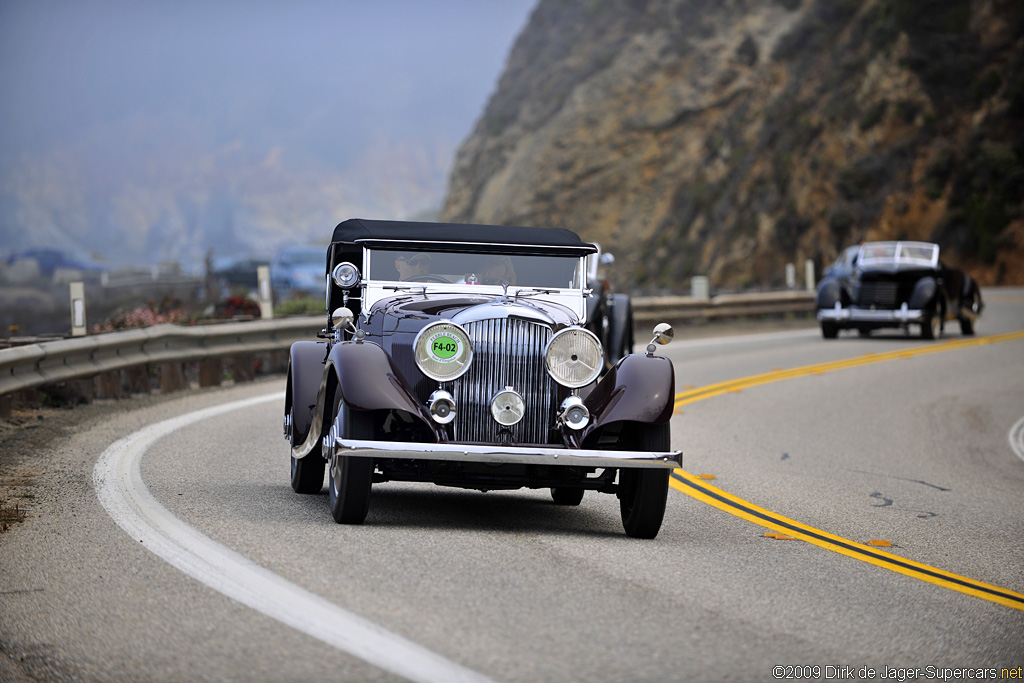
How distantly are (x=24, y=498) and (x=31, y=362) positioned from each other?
3.95 meters

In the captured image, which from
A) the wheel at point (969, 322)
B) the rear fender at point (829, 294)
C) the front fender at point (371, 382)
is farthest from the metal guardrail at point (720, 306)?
the front fender at point (371, 382)

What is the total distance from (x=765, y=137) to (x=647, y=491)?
151ft

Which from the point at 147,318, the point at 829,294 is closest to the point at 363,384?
the point at 147,318

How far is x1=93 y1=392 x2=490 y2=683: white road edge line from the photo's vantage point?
4.16 metres

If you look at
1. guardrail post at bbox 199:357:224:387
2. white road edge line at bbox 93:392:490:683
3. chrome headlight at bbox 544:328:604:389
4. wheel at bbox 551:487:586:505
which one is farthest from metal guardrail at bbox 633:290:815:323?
white road edge line at bbox 93:392:490:683

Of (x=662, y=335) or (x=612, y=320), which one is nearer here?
(x=662, y=335)

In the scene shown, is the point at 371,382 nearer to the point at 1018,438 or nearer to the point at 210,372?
the point at 210,372

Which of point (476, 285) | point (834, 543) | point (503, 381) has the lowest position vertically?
point (834, 543)

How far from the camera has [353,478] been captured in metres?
6.32

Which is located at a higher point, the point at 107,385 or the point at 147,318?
the point at 147,318

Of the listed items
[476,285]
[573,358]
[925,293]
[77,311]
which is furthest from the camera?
[925,293]

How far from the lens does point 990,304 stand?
104ft

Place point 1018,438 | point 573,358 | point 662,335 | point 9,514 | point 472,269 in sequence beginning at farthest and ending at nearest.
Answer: point 1018,438 < point 472,269 < point 662,335 < point 573,358 < point 9,514

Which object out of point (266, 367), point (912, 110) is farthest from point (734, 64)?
point (266, 367)
